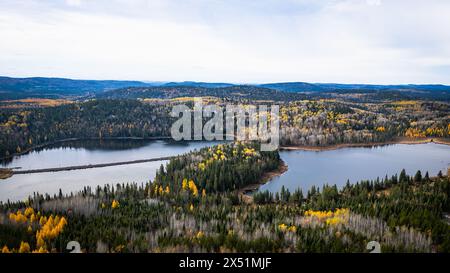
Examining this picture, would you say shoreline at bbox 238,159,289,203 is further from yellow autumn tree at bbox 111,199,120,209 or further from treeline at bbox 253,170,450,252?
yellow autumn tree at bbox 111,199,120,209

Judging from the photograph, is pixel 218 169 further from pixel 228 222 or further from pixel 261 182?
pixel 228 222

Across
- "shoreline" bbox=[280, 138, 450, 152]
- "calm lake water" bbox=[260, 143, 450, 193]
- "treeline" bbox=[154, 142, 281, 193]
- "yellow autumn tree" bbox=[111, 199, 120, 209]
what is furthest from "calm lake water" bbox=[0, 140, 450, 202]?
"yellow autumn tree" bbox=[111, 199, 120, 209]

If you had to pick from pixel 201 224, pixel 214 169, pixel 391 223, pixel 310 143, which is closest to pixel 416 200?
pixel 391 223

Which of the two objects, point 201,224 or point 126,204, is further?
point 126,204

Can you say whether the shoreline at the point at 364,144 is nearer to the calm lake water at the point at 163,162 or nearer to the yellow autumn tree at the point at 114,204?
the calm lake water at the point at 163,162
